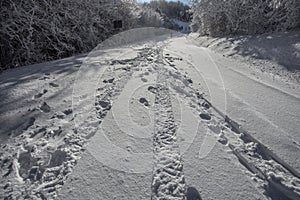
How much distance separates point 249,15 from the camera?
6707 mm

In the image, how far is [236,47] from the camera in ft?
17.3

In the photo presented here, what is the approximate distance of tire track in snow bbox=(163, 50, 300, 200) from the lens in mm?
1293

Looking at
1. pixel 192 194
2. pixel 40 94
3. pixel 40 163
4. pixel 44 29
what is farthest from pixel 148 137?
pixel 44 29

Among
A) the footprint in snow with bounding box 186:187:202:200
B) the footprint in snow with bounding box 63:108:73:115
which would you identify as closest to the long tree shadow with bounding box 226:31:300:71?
the footprint in snow with bounding box 186:187:202:200

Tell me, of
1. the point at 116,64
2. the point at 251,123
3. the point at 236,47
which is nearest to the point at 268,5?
the point at 236,47

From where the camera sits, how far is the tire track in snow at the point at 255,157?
129cm

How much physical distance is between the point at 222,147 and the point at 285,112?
0.99 m

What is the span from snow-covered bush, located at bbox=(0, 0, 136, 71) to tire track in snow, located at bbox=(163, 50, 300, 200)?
439 centimetres

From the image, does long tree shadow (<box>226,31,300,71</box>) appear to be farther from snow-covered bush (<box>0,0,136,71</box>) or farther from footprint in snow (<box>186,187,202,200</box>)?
snow-covered bush (<box>0,0,136,71</box>)

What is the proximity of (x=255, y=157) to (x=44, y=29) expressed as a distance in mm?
5656

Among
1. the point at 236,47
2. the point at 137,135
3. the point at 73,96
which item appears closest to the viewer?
the point at 137,135

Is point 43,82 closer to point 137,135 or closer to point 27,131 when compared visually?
point 27,131

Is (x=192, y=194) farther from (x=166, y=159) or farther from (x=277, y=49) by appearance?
(x=277, y=49)

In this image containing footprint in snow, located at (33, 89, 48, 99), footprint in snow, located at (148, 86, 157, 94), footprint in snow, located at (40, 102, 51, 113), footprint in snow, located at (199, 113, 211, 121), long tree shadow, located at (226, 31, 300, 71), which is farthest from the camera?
long tree shadow, located at (226, 31, 300, 71)
